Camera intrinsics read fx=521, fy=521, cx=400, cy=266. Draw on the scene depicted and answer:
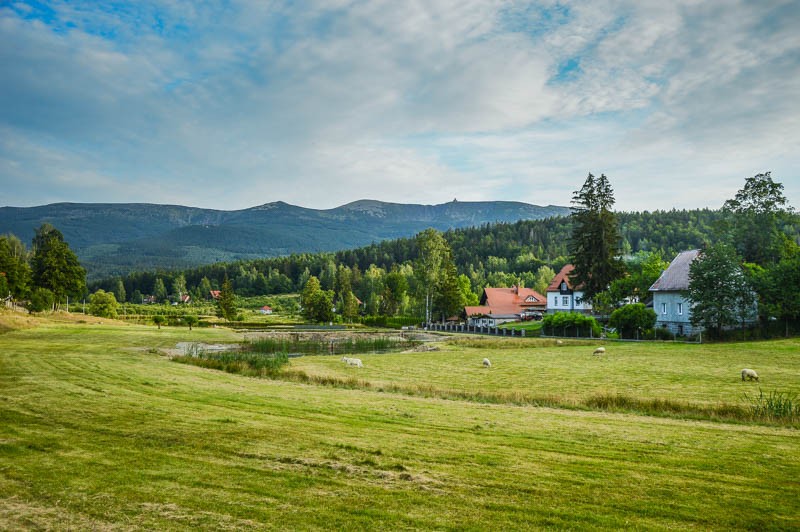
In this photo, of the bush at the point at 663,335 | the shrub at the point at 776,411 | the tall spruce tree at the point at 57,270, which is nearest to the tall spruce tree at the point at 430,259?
the bush at the point at 663,335

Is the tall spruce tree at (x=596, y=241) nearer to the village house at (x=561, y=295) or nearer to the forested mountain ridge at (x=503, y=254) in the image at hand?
the village house at (x=561, y=295)

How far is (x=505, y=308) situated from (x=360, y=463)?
303 ft

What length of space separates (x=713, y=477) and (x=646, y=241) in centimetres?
16594

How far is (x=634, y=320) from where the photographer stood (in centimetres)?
5144

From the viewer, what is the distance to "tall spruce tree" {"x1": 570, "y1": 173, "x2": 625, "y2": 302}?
2443 inches

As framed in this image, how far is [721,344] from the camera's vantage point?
42500 millimetres

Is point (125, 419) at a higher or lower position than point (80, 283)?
lower

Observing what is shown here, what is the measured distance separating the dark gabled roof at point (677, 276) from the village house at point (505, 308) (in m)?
35.6

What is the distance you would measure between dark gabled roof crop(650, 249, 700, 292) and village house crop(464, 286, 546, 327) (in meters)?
35.6

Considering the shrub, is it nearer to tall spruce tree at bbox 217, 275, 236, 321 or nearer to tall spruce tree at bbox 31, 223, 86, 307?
tall spruce tree at bbox 31, 223, 86, 307

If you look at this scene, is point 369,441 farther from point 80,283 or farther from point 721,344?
point 80,283

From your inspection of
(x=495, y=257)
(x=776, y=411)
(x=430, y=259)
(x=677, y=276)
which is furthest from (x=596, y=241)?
(x=495, y=257)

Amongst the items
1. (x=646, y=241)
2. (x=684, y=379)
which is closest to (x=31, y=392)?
(x=684, y=379)

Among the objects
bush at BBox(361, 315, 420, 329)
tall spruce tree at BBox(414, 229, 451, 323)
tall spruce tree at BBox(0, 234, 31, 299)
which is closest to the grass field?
tall spruce tree at BBox(0, 234, 31, 299)
